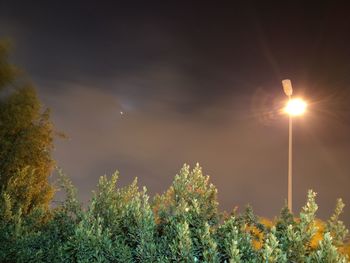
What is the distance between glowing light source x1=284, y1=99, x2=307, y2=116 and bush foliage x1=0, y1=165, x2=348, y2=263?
10.1 m

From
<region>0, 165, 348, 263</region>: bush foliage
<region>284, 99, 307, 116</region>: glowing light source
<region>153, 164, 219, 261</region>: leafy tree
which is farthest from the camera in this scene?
<region>284, 99, 307, 116</region>: glowing light source

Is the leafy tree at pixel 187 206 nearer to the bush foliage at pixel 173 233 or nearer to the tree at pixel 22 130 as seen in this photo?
the bush foliage at pixel 173 233

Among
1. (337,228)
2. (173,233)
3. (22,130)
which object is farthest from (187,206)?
(22,130)

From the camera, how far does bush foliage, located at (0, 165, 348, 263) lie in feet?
12.5

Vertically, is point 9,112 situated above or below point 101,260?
above

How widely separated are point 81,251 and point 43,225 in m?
1.62

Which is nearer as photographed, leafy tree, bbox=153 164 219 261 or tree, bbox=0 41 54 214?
leafy tree, bbox=153 164 219 261

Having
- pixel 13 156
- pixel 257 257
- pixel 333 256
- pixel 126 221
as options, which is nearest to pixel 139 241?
pixel 126 221

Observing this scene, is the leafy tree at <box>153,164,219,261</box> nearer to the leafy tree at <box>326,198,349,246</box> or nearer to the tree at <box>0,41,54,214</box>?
the leafy tree at <box>326,198,349,246</box>

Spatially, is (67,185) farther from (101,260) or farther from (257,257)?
(257,257)

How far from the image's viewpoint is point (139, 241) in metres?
4.27

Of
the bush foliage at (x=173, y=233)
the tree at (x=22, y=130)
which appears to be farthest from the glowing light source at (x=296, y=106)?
the bush foliage at (x=173, y=233)

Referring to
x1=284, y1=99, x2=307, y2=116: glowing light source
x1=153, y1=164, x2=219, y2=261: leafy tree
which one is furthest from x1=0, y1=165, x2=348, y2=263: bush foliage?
x1=284, y1=99, x2=307, y2=116: glowing light source

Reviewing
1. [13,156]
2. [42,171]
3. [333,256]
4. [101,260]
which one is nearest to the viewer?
[333,256]
